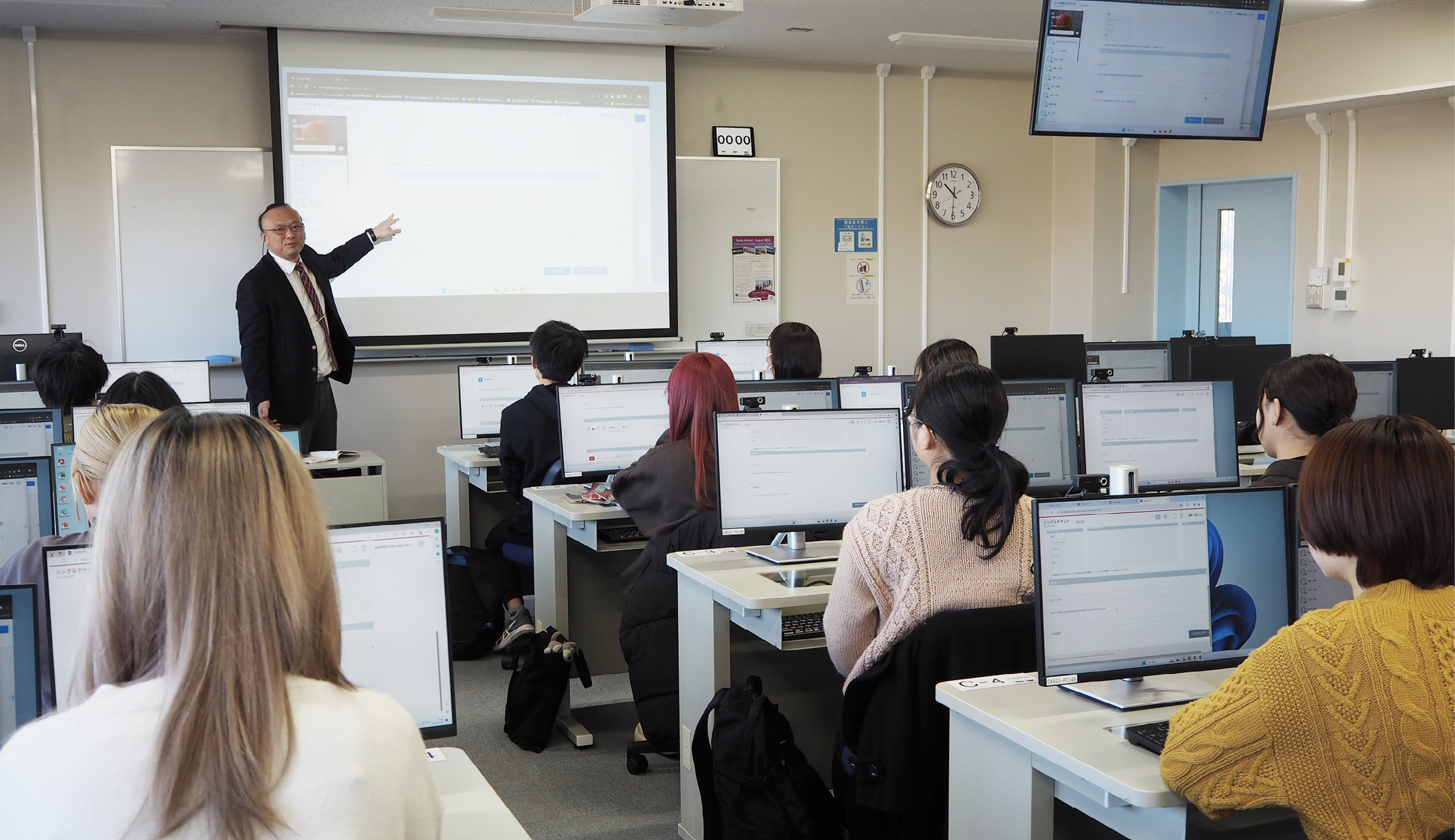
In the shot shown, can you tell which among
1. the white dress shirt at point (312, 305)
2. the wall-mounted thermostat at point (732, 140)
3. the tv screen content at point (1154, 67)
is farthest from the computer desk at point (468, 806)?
the wall-mounted thermostat at point (732, 140)

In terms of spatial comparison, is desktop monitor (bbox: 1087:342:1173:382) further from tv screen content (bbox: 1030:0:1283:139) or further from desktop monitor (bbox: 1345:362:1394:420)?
tv screen content (bbox: 1030:0:1283:139)

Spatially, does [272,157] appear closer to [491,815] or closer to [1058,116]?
[1058,116]

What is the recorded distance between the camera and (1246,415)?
526 cm

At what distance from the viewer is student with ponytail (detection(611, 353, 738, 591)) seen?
336cm

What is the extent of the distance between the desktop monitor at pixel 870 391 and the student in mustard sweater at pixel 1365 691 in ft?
9.35

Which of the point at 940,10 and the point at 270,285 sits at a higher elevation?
the point at 940,10

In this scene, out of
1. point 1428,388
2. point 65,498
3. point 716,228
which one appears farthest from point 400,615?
point 716,228

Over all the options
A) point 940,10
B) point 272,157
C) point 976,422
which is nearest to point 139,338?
point 272,157

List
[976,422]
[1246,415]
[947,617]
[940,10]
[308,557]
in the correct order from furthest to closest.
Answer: [940,10] < [1246,415] < [976,422] < [947,617] < [308,557]

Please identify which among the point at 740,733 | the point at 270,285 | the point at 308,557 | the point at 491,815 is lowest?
the point at 740,733

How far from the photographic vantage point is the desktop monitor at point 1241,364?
17.3 ft

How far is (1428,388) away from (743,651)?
144 inches

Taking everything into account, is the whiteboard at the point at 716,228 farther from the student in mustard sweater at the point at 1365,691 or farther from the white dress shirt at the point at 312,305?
the student in mustard sweater at the point at 1365,691

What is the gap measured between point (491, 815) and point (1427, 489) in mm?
1341
